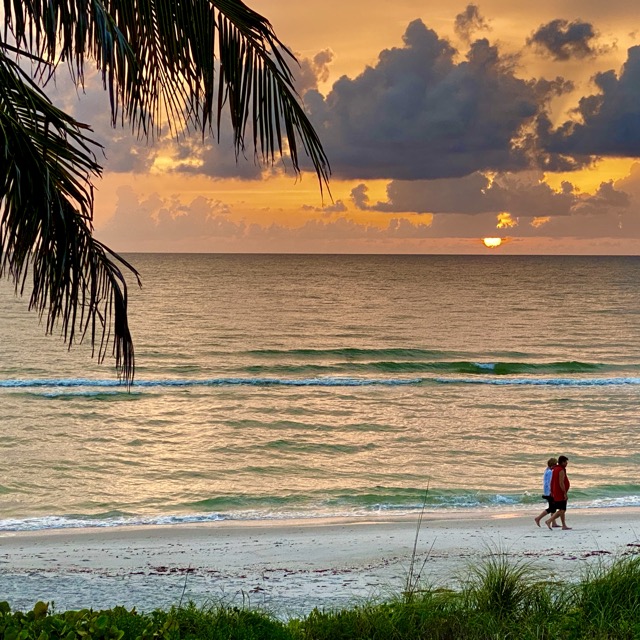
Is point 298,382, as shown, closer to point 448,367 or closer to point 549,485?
point 448,367

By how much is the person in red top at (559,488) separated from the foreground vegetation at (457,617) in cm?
746

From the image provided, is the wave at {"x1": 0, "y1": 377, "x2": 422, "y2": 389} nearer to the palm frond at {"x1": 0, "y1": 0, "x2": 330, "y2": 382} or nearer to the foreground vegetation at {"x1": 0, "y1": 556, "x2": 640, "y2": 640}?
the foreground vegetation at {"x1": 0, "y1": 556, "x2": 640, "y2": 640}

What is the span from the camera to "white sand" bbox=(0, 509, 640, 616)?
11.4 m

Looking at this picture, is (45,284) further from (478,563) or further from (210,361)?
(210,361)

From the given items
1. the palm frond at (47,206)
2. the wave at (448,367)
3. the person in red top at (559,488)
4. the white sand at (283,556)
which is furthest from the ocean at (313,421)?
the palm frond at (47,206)

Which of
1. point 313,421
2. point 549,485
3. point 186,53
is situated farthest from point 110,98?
point 313,421

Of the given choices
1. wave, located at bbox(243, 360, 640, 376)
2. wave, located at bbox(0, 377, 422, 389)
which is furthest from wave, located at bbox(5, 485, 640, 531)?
wave, located at bbox(243, 360, 640, 376)

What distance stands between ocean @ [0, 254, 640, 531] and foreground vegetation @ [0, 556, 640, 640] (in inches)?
427

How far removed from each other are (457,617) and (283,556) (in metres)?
7.79

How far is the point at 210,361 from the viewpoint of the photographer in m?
46.2

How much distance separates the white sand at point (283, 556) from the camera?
1136 centimetres

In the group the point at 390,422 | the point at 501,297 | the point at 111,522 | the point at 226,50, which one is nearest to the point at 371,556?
the point at 111,522

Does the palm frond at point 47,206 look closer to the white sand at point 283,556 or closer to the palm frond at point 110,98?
the palm frond at point 110,98

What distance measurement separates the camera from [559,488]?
15.6 metres
